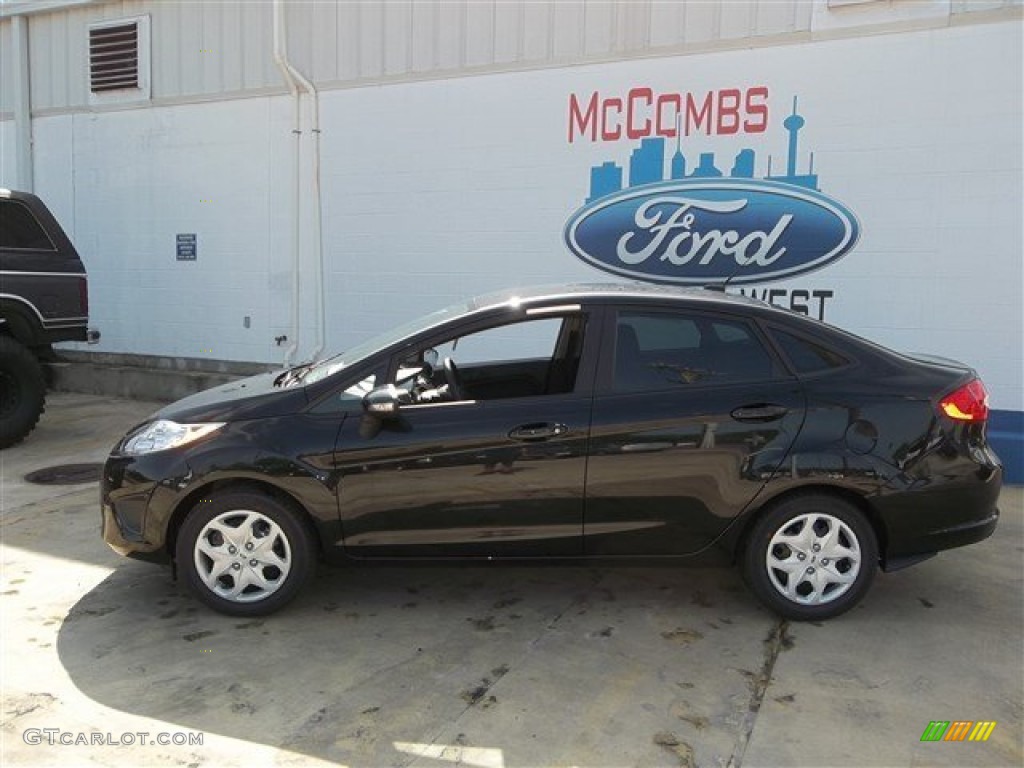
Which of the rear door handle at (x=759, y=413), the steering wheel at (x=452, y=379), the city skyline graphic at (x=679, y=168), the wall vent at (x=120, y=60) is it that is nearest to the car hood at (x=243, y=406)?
the steering wheel at (x=452, y=379)

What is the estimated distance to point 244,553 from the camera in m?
3.81

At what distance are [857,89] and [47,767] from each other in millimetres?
7078

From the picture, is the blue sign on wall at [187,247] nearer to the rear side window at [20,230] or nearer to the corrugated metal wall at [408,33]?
the corrugated metal wall at [408,33]

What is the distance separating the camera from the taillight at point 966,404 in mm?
3779

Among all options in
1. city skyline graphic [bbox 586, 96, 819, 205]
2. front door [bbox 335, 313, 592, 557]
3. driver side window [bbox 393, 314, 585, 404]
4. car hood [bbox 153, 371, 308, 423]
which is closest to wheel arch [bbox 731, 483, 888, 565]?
front door [bbox 335, 313, 592, 557]

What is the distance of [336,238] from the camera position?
8.98m

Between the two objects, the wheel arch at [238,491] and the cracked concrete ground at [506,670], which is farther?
the wheel arch at [238,491]

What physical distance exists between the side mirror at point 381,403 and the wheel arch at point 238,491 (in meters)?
0.56

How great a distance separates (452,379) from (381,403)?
629 mm

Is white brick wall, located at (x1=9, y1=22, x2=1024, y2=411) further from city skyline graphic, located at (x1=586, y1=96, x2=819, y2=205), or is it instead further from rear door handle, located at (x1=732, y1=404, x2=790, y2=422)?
rear door handle, located at (x1=732, y1=404, x2=790, y2=422)

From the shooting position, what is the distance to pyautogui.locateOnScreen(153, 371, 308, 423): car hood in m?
3.77

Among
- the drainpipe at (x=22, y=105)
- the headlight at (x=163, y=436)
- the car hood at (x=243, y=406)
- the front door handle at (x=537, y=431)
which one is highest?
the drainpipe at (x=22, y=105)

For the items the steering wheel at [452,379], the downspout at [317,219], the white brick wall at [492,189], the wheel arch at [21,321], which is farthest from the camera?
the downspout at [317,219]

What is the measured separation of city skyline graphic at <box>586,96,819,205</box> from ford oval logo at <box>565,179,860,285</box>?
0.06 metres
